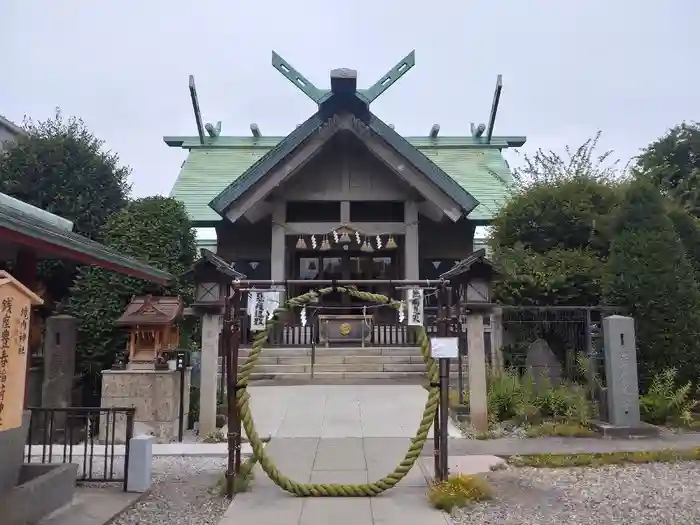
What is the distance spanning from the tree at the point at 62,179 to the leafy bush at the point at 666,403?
12.7 m

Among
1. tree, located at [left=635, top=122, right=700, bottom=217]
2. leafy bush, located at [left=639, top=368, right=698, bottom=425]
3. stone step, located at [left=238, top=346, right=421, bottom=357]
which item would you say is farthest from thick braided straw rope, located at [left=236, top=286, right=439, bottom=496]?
tree, located at [left=635, top=122, right=700, bottom=217]

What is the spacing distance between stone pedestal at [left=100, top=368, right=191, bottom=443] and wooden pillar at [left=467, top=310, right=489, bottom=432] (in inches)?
195

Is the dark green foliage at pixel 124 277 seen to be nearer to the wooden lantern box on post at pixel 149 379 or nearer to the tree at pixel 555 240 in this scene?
the wooden lantern box on post at pixel 149 379

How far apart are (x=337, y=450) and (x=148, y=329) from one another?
3.87m

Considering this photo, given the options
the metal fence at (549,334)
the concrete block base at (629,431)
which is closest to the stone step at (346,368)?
the metal fence at (549,334)

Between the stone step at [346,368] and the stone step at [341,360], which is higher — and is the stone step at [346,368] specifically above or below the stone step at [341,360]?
below

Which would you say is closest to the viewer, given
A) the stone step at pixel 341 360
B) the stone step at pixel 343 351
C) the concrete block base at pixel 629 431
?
the concrete block base at pixel 629 431

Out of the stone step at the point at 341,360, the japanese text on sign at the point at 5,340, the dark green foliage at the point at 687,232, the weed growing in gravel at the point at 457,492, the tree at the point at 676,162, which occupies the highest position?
the tree at the point at 676,162

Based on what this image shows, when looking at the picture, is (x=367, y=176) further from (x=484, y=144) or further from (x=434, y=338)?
(x=434, y=338)

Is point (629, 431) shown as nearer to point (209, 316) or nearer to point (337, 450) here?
point (337, 450)

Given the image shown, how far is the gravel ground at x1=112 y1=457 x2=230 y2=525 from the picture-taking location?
5.62m

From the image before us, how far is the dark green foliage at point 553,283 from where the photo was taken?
12359 millimetres

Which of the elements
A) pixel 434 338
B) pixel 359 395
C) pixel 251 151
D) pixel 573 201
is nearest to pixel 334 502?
pixel 434 338

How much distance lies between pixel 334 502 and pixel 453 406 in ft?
16.2
